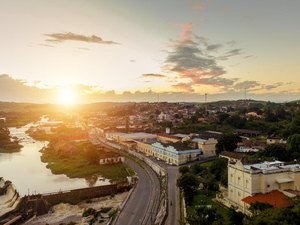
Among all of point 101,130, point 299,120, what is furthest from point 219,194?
point 101,130

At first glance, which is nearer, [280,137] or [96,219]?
[96,219]

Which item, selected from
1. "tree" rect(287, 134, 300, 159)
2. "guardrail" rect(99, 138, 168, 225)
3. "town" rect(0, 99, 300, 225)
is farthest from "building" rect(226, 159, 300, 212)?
"tree" rect(287, 134, 300, 159)

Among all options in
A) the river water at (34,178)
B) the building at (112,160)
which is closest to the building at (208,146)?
the building at (112,160)

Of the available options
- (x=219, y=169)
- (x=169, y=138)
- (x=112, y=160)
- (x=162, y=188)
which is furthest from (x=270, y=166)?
(x=169, y=138)

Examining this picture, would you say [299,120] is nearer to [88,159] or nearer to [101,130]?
[88,159]

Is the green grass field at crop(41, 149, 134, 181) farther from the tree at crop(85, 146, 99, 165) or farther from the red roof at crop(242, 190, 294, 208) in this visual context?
the red roof at crop(242, 190, 294, 208)

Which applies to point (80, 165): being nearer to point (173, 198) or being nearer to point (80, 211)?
point (80, 211)

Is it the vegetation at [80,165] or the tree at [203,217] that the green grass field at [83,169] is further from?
the tree at [203,217]
